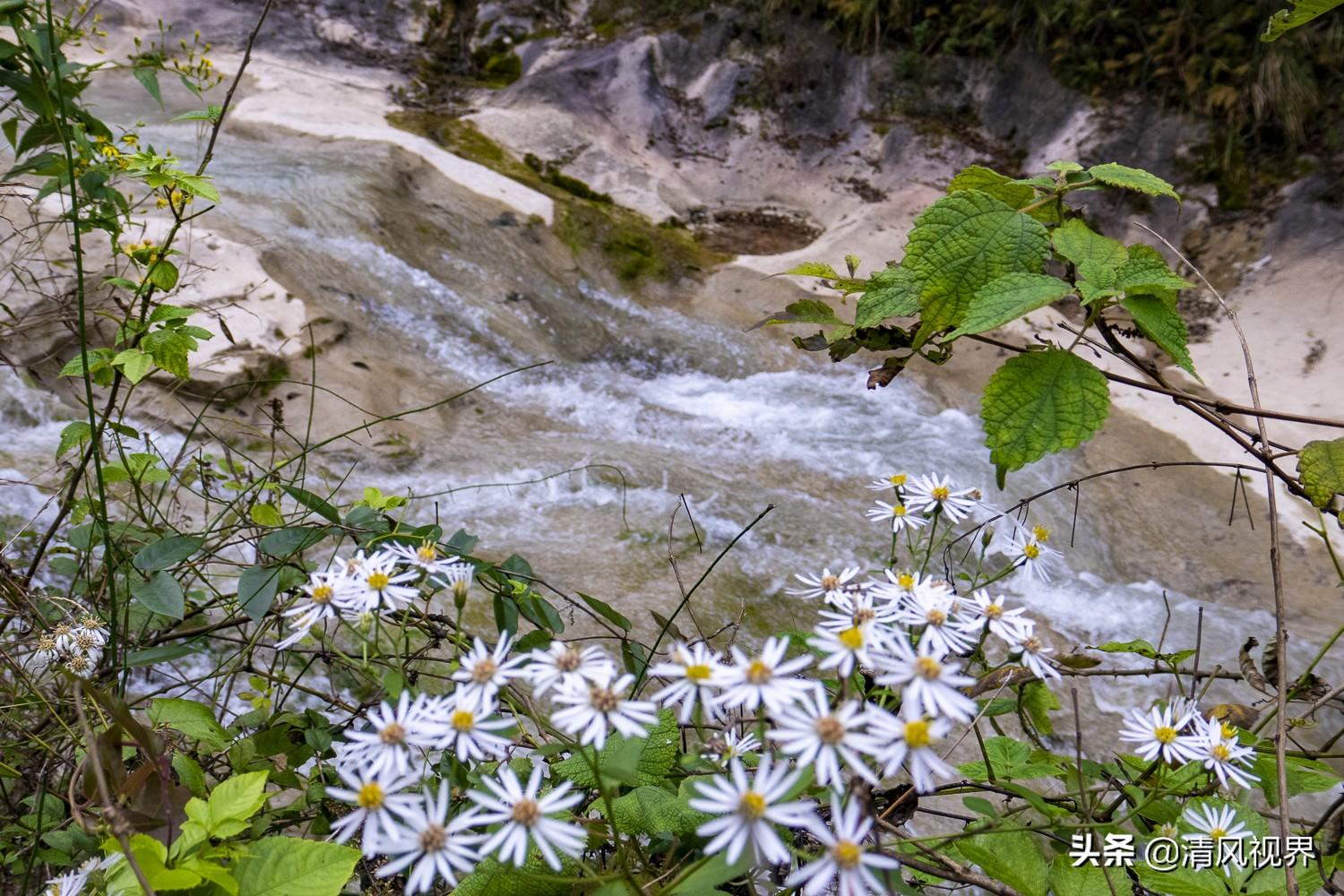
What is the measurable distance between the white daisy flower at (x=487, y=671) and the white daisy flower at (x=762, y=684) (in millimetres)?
162

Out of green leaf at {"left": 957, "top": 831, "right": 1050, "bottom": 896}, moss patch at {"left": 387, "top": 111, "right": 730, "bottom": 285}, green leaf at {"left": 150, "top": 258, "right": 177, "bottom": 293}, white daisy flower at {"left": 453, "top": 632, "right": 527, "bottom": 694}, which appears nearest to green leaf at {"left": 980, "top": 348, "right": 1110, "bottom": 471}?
green leaf at {"left": 957, "top": 831, "right": 1050, "bottom": 896}

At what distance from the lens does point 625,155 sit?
20.9ft

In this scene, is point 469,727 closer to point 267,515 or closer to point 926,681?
point 926,681

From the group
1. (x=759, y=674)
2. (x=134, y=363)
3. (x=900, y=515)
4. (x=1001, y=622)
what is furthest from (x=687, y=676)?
(x=134, y=363)

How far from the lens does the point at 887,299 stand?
0.92 meters

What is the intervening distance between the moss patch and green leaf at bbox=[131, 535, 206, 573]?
4.32 meters

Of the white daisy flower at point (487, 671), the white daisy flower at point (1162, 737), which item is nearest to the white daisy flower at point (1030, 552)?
the white daisy flower at point (1162, 737)

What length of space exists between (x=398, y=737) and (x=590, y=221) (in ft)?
17.0

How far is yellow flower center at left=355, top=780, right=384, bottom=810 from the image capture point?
1.73 feet

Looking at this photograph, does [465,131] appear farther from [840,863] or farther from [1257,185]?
[840,863]

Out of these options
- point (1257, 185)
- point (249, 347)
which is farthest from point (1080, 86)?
point (249, 347)

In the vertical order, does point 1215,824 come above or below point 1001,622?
below

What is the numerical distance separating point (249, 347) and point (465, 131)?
3362 mm

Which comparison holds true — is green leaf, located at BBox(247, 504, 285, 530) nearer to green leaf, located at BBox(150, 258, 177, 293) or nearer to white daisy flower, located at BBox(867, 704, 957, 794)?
green leaf, located at BBox(150, 258, 177, 293)
